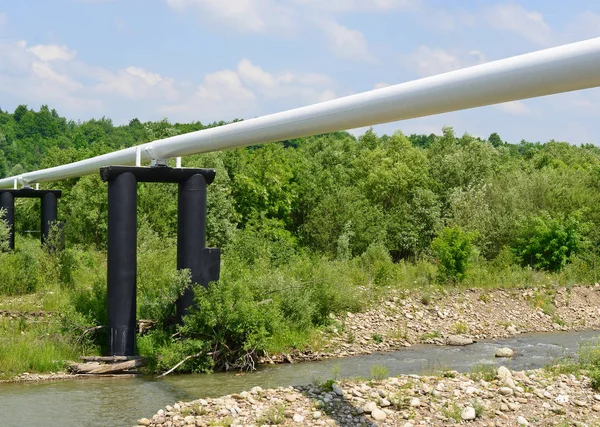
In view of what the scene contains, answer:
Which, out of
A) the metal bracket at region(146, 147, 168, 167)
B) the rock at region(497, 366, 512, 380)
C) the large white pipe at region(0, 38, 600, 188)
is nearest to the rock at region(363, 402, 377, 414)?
the rock at region(497, 366, 512, 380)

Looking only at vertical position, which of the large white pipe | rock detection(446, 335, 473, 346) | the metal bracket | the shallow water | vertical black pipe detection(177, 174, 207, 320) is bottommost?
rock detection(446, 335, 473, 346)

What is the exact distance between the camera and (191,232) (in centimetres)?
1302

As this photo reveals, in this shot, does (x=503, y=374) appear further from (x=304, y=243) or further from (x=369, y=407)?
(x=304, y=243)

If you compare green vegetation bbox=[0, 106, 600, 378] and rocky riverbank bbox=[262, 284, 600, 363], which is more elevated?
green vegetation bbox=[0, 106, 600, 378]

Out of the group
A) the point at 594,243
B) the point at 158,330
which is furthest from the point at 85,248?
the point at 594,243

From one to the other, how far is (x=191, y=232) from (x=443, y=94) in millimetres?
6521

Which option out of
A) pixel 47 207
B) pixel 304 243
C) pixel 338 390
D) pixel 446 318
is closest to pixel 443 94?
pixel 338 390

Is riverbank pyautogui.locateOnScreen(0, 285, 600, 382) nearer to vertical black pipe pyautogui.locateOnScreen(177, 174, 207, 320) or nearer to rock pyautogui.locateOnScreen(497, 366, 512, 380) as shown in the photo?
vertical black pipe pyautogui.locateOnScreen(177, 174, 207, 320)

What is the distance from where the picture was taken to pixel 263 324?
1291 cm

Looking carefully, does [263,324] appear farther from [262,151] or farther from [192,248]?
[262,151]

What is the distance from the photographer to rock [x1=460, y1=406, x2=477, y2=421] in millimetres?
8242

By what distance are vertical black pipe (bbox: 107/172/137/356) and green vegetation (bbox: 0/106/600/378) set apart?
462mm

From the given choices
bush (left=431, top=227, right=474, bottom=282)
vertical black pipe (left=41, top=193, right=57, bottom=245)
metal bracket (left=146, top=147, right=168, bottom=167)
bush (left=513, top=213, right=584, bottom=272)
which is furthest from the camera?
vertical black pipe (left=41, top=193, right=57, bottom=245)

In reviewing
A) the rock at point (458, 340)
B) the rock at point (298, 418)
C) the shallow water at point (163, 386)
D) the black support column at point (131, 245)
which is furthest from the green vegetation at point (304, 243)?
the rock at point (298, 418)
